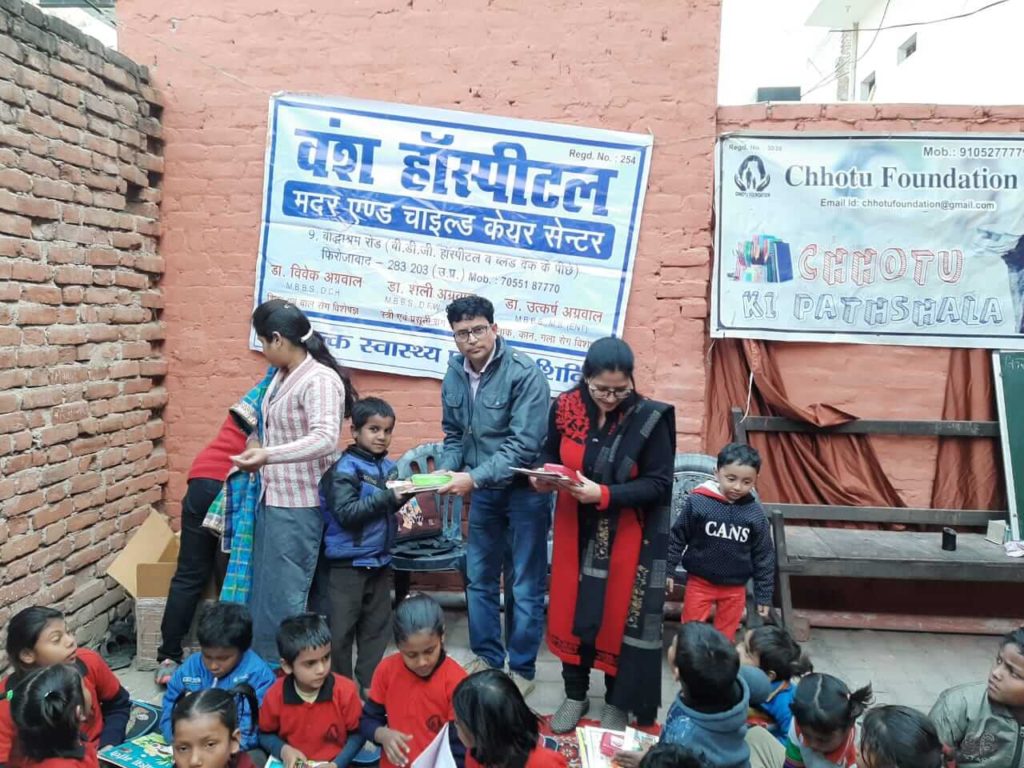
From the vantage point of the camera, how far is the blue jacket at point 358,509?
3414mm

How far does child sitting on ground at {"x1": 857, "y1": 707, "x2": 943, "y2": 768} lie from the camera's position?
214cm

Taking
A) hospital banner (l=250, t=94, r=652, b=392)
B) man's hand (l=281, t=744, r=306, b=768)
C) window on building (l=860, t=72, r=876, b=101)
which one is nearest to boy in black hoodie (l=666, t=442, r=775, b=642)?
hospital banner (l=250, t=94, r=652, b=392)

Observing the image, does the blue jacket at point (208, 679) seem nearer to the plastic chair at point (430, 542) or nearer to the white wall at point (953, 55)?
the plastic chair at point (430, 542)

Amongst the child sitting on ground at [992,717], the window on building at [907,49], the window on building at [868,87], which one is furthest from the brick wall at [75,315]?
the window on building at [868,87]

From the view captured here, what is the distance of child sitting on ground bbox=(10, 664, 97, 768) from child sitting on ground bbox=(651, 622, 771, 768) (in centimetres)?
181

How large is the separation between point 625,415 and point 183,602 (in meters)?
2.42

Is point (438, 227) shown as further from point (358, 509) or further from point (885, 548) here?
point (885, 548)

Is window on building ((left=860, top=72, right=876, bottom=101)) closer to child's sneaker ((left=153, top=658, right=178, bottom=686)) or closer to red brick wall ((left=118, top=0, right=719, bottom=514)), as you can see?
red brick wall ((left=118, top=0, right=719, bottom=514))

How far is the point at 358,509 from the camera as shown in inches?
133

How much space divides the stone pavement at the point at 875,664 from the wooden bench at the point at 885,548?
0.32 feet

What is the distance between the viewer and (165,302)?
4949 millimetres

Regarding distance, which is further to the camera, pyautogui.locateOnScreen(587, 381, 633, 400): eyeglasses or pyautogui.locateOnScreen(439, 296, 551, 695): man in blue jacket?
pyautogui.locateOnScreen(439, 296, 551, 695): man in blue jacket

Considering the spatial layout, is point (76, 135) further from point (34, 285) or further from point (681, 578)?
point (681, 578)

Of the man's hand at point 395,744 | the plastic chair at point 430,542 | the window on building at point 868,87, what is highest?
the window on building at point 868,87
